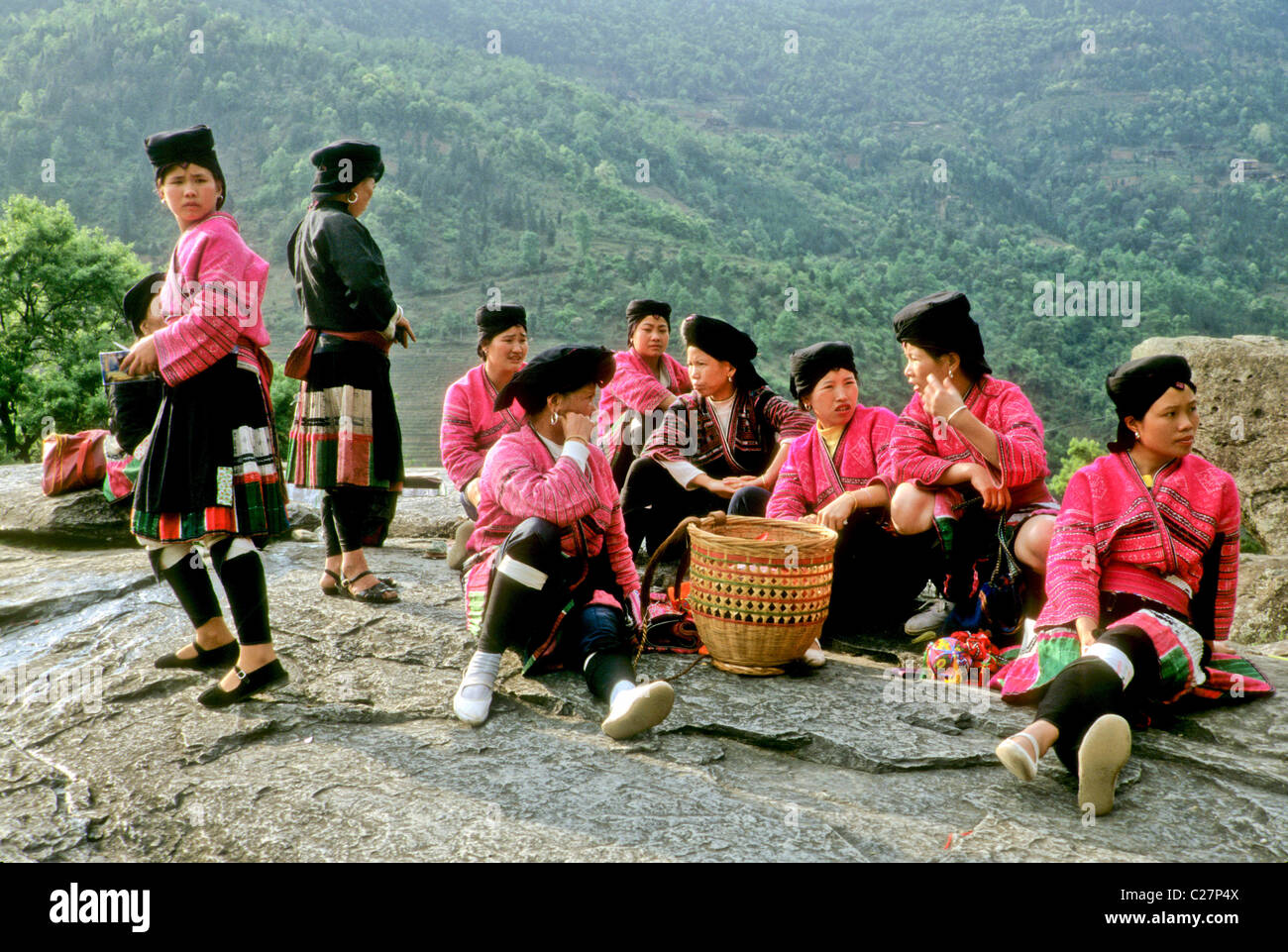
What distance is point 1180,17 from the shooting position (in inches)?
3376

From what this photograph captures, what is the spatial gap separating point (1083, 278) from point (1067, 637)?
56167mm

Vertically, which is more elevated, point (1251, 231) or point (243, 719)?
point (1251, 231)

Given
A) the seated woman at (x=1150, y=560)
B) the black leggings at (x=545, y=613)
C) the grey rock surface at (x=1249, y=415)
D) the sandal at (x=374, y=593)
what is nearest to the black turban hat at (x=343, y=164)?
the sandal at (x=374, y=593)

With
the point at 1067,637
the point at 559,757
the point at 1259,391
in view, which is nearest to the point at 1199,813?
the point at 1067,637

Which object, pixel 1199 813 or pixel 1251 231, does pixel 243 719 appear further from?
pixel 1251 231

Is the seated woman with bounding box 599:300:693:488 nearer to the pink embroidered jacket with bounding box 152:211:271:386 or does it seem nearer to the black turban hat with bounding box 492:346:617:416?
the black turban hat with bounding box 492:346:617:416

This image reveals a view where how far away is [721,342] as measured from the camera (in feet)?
14.9

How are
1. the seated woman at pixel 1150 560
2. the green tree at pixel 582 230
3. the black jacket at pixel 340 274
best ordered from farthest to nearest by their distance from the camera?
the green tree at pixel 582 230 → the black jacket at pixel 340 274 → the seated woman at pixel 1150 560

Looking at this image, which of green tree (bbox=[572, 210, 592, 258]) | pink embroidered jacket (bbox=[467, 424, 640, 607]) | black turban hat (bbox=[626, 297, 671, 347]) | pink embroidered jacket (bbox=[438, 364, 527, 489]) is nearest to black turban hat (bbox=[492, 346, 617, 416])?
pink embroidered jacket (bbox=[467, 424, 640, 607])

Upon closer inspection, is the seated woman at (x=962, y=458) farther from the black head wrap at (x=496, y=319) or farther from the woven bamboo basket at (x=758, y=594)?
the black head wrap at (x=496, y=319)

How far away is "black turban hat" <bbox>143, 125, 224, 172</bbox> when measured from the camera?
302 centimetres

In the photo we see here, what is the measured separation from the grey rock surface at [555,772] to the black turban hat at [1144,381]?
96 centimetres

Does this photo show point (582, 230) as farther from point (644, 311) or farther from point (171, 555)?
point (171, 555)

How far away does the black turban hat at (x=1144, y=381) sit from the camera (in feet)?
9.75
